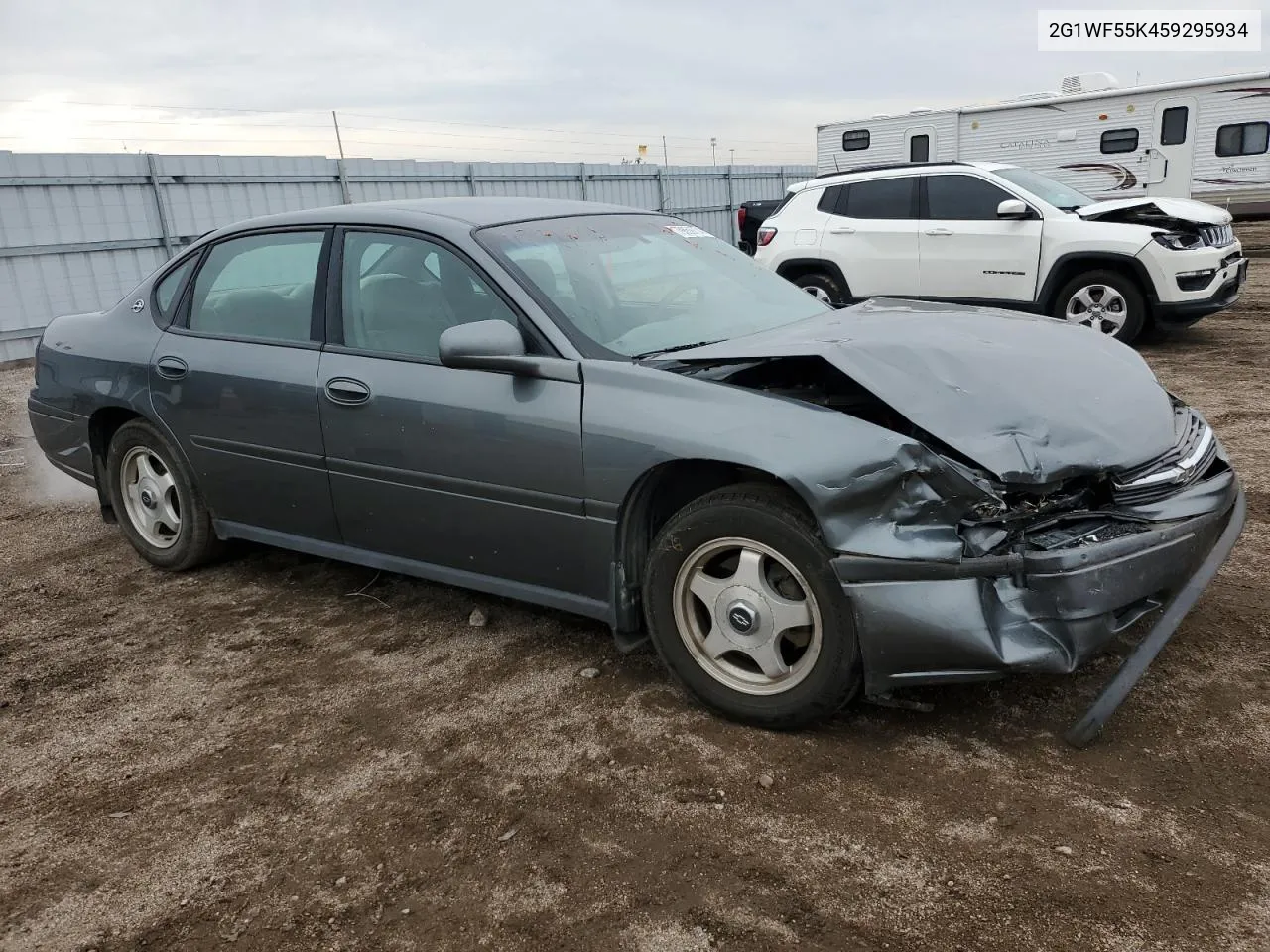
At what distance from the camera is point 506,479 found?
3350 millimetres

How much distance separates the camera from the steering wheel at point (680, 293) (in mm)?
3723

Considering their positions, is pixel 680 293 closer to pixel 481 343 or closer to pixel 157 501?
pixel 481 343

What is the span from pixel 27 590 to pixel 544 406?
310cm

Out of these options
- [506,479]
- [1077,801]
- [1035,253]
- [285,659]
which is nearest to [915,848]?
[1077,801]

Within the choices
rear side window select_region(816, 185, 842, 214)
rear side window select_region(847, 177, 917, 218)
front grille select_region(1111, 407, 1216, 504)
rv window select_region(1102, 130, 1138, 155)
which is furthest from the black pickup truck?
front grille select_region(1111, 407, 1216, 504)

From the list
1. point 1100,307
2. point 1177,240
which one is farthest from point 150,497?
point 1177,240

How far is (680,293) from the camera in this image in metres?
3.81

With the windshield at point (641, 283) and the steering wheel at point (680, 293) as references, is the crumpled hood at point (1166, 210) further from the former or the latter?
the steering wheel at point (680, 293)

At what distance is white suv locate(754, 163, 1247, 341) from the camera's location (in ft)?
28.4

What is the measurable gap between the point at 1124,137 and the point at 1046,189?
26.5 feet

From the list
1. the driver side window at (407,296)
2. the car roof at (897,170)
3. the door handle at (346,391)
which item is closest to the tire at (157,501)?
the door handle at (346,391)

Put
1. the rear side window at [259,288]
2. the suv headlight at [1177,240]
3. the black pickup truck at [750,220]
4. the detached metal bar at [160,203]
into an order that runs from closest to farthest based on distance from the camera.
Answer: the rear side window at [259,288] < the suv headlight at [1177,240] < the detached metal bar at [160,203] < the black pickup truck at [750,220]

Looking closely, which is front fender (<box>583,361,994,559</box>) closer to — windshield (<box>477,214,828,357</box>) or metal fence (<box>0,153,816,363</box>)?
windshield (<box>477,214,828,357</box>)

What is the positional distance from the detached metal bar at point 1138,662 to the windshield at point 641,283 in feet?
5.34
